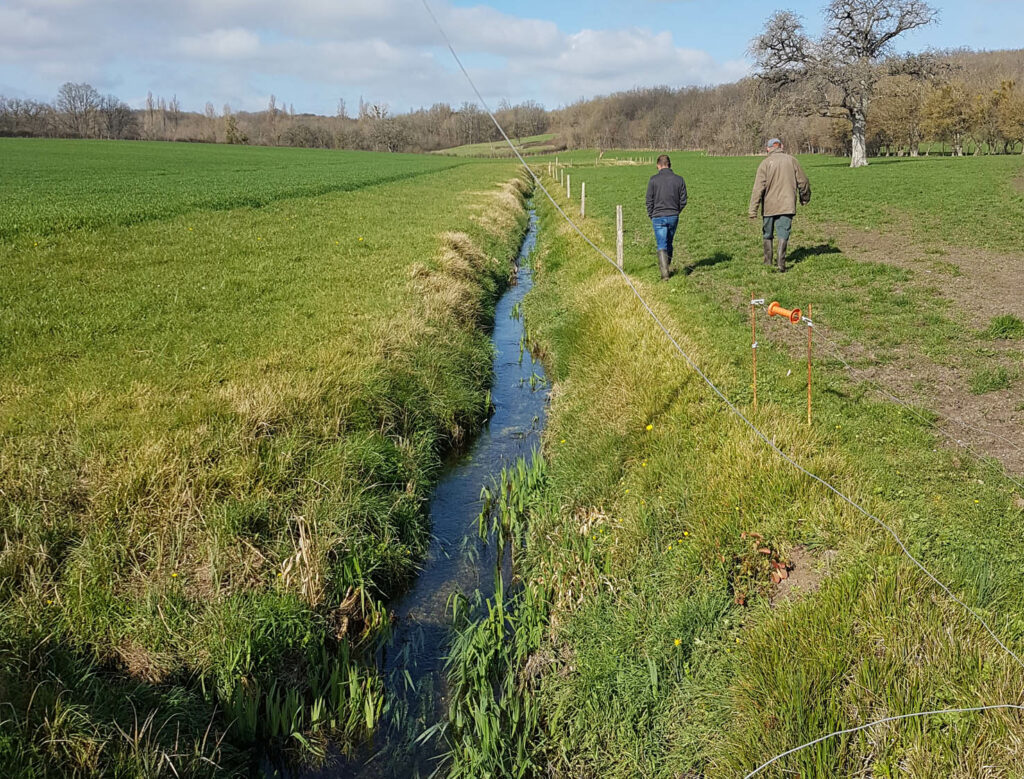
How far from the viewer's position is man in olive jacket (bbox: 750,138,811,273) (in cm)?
1171

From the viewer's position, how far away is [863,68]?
142 ft

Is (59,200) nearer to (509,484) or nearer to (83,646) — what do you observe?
(509,484)

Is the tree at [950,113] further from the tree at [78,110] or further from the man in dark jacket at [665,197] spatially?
the tree at [78,110]

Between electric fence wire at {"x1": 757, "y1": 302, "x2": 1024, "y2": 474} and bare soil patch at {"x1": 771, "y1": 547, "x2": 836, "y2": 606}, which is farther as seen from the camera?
electric fence wire at {"x1": 757, "y1": 302, "x2": 1024, "y2": 474}

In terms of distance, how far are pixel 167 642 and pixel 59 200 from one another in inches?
728

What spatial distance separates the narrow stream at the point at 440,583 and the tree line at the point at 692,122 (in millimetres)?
4752

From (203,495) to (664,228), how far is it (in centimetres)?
949

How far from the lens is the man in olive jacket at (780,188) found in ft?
38.4

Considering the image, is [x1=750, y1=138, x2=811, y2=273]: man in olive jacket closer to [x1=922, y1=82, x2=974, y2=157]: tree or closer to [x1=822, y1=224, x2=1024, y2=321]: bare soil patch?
[x1=822, y1=224, x2=1024, y2=321]: bare soil patch

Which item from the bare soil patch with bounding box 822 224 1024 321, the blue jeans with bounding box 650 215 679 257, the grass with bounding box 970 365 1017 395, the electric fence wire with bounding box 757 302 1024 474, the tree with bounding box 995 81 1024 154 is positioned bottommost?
the electric fence wire with bounding box 757 302 1024 474

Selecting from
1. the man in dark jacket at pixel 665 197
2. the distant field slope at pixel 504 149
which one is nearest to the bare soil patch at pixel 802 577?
the man in dark jacket at pixel 665 197

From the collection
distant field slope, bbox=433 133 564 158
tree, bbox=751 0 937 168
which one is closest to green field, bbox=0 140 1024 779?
tree, bbox=751 0 937 168

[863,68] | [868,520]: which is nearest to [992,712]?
[868,520]

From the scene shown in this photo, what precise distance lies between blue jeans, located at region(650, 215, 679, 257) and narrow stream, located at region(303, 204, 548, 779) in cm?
364
